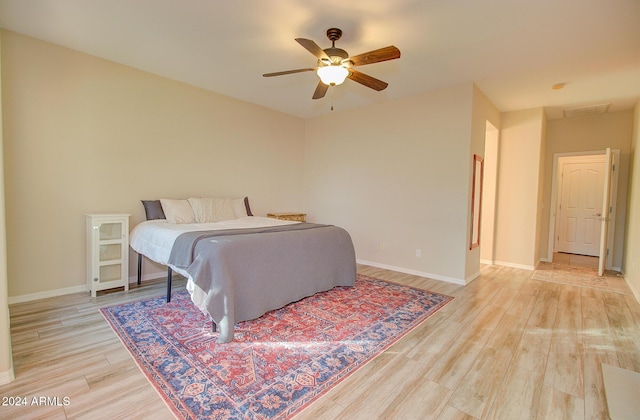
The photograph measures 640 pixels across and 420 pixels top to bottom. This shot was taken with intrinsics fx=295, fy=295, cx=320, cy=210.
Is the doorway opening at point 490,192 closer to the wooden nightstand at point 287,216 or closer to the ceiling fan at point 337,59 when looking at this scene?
the wooden nightstand at point 287,216

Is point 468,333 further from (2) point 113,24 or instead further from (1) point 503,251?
(2) point 113,24

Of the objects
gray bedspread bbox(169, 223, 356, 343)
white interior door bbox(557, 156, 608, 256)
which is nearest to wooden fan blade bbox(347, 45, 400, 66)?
gray bedspread bbox(169, 223, 356, 343)

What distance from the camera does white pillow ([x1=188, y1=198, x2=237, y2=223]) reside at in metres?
3.96

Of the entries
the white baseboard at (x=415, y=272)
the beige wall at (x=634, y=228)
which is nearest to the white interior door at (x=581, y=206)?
the beige wall at (x=634, y=228)

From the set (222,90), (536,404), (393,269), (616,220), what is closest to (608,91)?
(616,220)

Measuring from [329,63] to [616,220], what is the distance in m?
5.72

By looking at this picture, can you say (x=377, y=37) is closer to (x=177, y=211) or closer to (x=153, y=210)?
(x=177, y=211)

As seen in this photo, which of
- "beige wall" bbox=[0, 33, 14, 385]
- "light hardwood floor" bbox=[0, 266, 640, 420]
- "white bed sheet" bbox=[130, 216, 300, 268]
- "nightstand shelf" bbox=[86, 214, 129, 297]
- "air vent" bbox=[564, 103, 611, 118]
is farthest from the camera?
"air vent" bbox=[564, 103, 611, 118]

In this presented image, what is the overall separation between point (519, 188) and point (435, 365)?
162 inches

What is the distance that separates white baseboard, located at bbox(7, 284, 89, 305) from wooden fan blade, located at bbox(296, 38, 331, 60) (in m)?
3.57

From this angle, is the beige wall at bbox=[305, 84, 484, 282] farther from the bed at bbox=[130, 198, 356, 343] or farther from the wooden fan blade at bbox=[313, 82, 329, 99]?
the wooden fan blade at bbox=[313, 82, 329, 99]

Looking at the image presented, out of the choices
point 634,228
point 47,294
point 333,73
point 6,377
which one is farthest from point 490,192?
point 47,294

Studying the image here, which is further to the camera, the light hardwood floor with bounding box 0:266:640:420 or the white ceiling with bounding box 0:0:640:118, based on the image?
the white ceiling with bounding box 0:0:640:118

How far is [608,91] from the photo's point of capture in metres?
4.05
